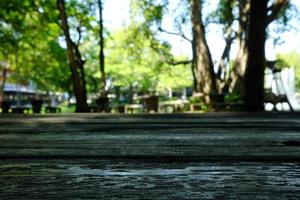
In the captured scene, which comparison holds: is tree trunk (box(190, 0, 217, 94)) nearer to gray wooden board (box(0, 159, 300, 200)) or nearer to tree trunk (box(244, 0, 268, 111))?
tree trunk (box(244, 0, 268, 111))

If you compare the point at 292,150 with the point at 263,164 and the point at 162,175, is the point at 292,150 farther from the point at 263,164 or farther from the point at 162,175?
the point at 162,175

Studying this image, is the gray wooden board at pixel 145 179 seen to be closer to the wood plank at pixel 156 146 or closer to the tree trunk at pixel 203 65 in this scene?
the wood plank at pixel 156 146

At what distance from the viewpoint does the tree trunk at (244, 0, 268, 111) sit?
718 cm

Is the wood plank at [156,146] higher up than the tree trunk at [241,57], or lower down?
lower down

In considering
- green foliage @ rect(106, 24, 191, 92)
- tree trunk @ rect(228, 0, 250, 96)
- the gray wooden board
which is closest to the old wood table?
the gray wooden board

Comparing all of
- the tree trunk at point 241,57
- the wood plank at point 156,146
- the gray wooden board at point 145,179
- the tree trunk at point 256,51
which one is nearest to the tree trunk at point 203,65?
the tree trunk at point 241,57

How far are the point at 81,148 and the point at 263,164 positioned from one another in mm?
684

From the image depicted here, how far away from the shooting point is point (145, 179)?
1114 millimetres

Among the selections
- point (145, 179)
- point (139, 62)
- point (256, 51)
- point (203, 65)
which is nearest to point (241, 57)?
point (203, 65)

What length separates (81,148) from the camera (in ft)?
5.70

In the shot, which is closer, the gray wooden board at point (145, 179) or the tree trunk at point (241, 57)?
the gray wooden board at point (145, 179)

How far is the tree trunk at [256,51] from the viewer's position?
7.18 meters

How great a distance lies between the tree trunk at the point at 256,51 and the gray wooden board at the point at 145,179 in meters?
5.82

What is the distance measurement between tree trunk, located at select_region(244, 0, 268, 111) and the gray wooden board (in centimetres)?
582
